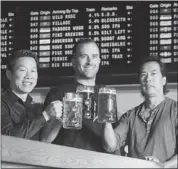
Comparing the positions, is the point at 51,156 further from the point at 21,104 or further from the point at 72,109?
the point at 21,104

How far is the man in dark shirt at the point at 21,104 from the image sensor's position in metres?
1.85

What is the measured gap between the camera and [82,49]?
6.88 ft

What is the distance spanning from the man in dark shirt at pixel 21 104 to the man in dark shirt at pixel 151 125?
0.94ft

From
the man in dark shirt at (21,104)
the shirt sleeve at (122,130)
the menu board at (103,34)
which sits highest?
the menu board at (103,34)

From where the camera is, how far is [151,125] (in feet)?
6.63

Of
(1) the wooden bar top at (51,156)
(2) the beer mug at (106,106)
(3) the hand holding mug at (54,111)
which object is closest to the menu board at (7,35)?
(3) the hand holding mug at (54,111)

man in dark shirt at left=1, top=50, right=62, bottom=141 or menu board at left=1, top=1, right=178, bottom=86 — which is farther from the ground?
menu board at left=1, top=1, right=178, bottom=86

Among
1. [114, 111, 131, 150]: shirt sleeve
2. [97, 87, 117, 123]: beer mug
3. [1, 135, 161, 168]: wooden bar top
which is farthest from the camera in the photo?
[114, 111, 131, 150]: shirt sleeve

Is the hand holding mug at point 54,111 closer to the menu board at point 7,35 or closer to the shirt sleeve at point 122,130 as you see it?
the shirt sleeve at point 122,130

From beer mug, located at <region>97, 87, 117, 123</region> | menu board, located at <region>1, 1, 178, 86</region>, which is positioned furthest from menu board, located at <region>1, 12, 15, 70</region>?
beer mug, located at <region>97, 87, 117, 123</region>

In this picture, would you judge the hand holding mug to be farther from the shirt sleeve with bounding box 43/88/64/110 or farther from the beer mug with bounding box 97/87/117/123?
the shirt sleeve with bounding box 43/88/64/110

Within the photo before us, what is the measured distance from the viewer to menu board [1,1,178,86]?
2.54m

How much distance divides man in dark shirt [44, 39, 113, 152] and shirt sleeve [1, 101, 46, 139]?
0.07 m

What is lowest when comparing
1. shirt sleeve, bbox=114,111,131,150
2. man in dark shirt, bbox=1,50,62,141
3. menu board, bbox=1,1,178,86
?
shirt sleeve, bbox=114,111,131,150
